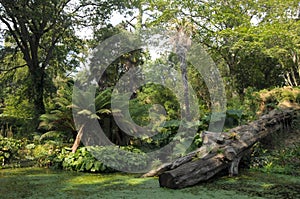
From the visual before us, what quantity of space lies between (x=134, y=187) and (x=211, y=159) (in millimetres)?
1395

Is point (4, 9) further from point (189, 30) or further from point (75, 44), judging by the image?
point (189, 30)

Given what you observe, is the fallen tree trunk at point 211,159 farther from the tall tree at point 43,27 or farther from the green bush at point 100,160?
the tall tree at point 43,27

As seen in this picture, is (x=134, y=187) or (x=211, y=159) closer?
(x=134, y=187)

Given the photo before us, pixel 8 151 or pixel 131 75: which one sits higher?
pixel 131 75

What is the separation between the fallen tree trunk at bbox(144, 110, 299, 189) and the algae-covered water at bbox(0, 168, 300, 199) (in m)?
0.15

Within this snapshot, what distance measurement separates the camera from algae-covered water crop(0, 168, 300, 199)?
373 cm

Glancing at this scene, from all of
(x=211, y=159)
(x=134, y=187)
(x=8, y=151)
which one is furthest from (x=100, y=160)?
(x=8, y=151)

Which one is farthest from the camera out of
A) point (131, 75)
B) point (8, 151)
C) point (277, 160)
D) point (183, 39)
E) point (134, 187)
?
point (131, 75)

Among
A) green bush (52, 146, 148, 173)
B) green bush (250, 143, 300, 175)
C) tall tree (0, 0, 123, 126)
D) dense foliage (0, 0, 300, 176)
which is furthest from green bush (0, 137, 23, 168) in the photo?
green bush (250, 143, 300, 175)

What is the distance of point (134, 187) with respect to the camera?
4.31 m

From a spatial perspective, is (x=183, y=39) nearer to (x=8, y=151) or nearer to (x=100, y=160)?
(x=100, y=160)

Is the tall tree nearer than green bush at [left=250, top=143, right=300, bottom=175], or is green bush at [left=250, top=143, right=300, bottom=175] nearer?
green bush at [left=250, top=143, right=300, bottom=175]

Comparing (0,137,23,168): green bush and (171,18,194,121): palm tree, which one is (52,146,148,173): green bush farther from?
(171,18,194,121): palm tree

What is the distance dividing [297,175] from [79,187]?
3.68 metres
